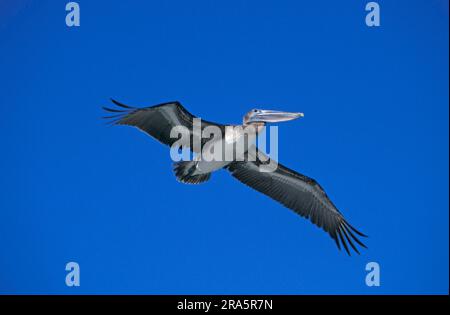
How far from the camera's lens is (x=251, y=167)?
1142 centimetres

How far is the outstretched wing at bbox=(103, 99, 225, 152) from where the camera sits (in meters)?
9.97

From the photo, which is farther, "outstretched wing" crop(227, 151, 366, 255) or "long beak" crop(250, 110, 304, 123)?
"outstretched wing" crop(227, 151, 366, 255)

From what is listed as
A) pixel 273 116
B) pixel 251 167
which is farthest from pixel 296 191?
pixel 273 116

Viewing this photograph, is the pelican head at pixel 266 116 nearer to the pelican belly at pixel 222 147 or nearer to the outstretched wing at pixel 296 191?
the pelican belly at pixel 222 147

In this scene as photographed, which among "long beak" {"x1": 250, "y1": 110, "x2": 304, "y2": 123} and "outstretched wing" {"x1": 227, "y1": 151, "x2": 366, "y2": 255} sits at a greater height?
"long beak" {"x1": 250, "y1": 110, "x2": 304, "y2": 123}

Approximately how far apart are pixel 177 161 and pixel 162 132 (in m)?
0.54

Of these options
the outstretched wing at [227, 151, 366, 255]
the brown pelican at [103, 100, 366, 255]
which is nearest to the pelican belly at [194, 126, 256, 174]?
the brown pelican at [103, 100, 366, 255]

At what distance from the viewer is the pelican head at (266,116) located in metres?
10.5

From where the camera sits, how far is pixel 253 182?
11445mm

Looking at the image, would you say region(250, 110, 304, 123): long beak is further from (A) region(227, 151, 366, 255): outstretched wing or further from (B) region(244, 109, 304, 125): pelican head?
(A) region(227, 151, 366, 255): outstretched wing

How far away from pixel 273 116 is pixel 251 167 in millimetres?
1233
